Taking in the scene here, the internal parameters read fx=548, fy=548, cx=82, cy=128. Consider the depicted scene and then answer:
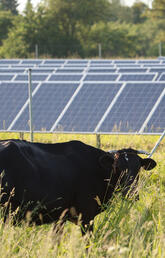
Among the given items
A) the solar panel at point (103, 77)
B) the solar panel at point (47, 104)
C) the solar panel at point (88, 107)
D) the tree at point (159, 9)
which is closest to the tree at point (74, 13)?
the tree at point (159, 9)

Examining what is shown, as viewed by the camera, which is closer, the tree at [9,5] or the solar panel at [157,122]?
the solar panel at [157,122]

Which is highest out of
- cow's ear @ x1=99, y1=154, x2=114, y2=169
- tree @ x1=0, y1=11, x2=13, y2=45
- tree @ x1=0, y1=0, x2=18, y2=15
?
cow's ear @ x1=99, y1=154, x2=114, y2=169

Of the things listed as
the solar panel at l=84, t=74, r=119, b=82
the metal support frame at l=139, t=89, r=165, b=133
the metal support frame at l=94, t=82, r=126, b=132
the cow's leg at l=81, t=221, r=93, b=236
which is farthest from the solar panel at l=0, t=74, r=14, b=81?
the cow's leg at l=81, t=221, r=93, b=236

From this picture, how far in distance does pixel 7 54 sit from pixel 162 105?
1429 inches

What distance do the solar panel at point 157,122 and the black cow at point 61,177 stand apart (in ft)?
14.9

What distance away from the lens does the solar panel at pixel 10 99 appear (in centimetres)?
1190

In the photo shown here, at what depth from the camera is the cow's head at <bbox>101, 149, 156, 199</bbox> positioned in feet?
19.3

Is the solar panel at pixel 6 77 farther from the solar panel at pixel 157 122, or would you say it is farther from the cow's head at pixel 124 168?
the cow's head at pixel 124 168

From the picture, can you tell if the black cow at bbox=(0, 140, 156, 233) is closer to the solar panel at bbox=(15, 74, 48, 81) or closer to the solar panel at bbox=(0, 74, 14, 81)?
the solar panel at bbox=(15, 74, 48, 81)

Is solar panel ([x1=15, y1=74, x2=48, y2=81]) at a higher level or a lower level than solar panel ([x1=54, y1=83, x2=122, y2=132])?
lower

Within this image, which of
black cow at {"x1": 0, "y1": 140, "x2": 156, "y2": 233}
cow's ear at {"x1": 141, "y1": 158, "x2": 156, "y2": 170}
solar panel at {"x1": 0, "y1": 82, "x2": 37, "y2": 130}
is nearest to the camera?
black cow at {"x1": 0, "y1": 140, "x2": 156, "y2": 233}

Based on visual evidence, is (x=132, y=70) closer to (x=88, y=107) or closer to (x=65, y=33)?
(x=88, y=107)

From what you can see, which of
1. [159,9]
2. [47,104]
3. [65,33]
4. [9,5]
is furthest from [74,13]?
[9,5]

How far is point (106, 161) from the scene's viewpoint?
5875 millimetres
